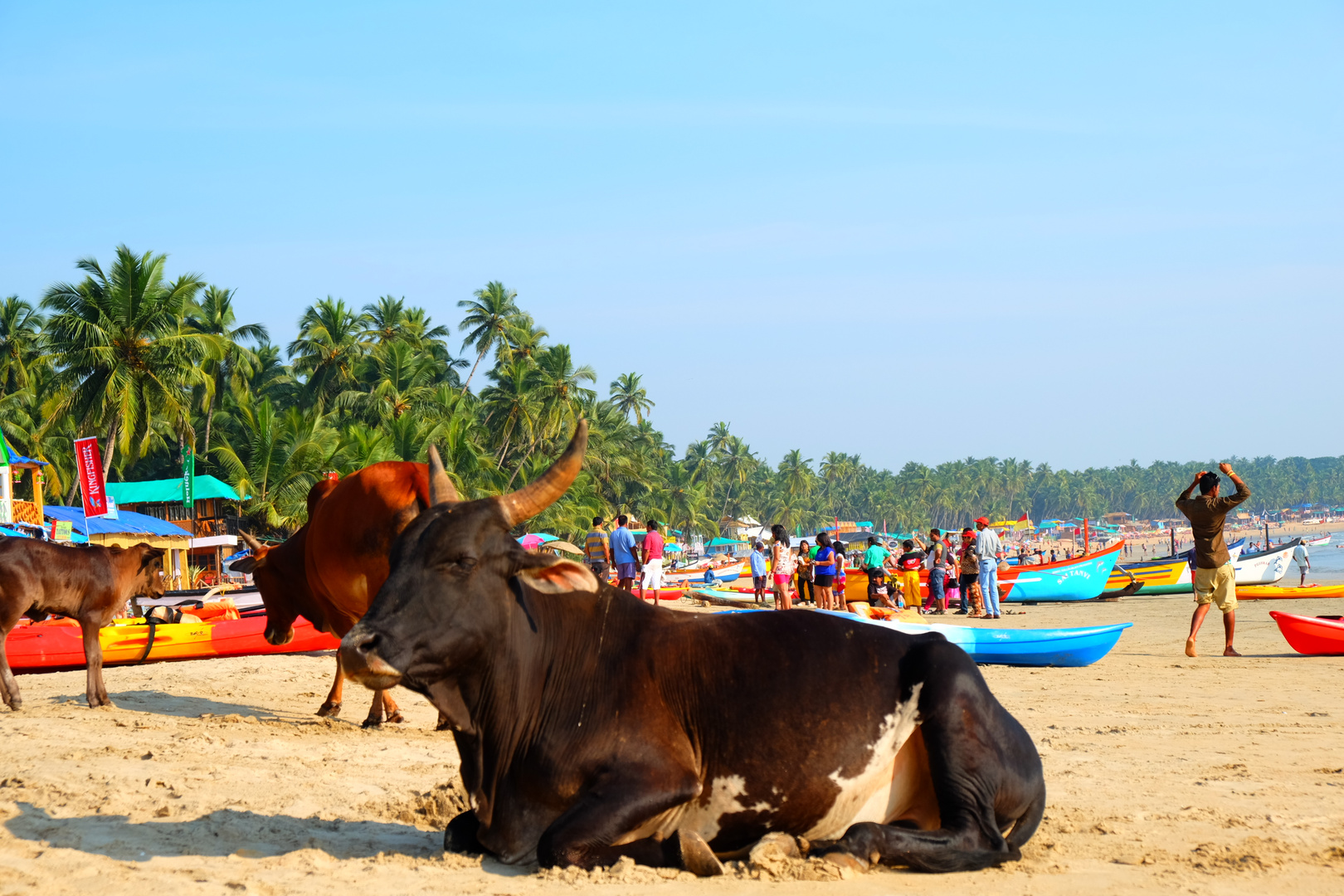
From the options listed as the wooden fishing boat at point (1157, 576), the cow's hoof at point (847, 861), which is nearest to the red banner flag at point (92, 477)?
the cow's hoof at point (847, 861)

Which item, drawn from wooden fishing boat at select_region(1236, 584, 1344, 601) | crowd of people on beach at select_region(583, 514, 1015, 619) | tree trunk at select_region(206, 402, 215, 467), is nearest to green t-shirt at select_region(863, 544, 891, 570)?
crowd of people on beach at select_region(583, 514, 1015, 619)

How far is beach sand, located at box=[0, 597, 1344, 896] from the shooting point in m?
3.86

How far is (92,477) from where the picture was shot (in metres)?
26.9

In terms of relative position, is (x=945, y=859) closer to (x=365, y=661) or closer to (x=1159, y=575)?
(x=365, y=661)

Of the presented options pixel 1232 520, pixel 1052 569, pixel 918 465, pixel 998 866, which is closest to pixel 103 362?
pixel 1052 569

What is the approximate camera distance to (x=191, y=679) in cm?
1091

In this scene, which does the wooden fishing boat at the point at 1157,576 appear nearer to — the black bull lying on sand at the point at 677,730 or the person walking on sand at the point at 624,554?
the person walking on sand at the point at 624,554

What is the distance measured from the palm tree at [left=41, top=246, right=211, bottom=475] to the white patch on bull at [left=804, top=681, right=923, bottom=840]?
1507 inches

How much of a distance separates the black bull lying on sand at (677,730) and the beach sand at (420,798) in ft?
0.51

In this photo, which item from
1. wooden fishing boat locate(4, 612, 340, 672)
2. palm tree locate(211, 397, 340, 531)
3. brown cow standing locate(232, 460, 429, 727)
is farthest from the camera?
palm tree locate(211, 397, 340, 531)

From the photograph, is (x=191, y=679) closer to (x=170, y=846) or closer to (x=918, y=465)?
(x=170, y=846)

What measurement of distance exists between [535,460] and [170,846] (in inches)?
2155

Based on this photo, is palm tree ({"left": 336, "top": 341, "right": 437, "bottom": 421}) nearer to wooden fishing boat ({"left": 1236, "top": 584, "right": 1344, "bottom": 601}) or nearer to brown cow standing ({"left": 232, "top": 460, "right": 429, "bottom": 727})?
wooden fishing boat ({"left": 1236, "top": 584, "right": 1344, "bottom": 601})

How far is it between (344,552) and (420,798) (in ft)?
8.62
